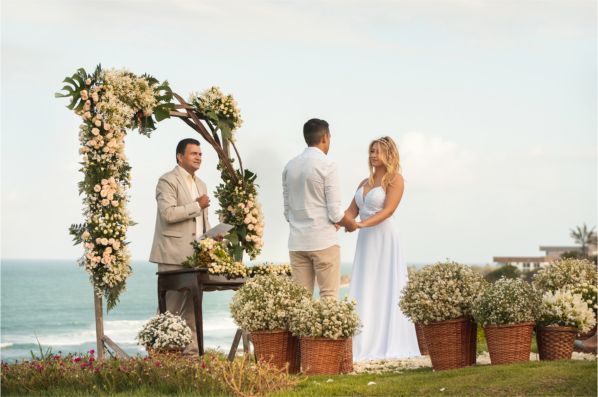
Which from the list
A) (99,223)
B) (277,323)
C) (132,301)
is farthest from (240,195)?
(132,301)

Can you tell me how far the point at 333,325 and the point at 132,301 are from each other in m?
73.9

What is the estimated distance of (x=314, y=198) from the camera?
33.8 ft

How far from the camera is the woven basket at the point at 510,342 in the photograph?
9891 mm

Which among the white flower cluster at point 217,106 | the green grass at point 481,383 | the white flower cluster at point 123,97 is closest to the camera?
the green grass at point 481,383

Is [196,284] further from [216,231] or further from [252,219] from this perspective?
[252,219]

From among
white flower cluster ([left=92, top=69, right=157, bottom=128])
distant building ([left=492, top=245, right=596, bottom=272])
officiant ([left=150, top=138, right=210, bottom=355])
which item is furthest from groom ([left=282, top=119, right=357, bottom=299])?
distant building ([left=492, top=245, right=596, bottom=272])

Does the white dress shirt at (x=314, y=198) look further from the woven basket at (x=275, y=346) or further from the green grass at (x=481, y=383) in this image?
the green grass at (x=481, y=383)

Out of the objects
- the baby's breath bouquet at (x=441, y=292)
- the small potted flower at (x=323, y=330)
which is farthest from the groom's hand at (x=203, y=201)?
the baby's breath bouquet at (x=441, y=292)

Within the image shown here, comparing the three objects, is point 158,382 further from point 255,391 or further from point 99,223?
point 99,223

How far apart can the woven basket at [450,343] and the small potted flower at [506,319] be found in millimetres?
270

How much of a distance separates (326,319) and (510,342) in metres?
1.98

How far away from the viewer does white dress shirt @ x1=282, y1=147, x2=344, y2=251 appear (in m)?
10.2

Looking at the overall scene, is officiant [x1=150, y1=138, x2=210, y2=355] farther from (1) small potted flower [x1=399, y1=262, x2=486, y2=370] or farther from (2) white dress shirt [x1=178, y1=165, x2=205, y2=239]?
(1) small potted flower [x1=399, y1=262, x2=486, y2=370]

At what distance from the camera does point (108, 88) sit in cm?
1201
